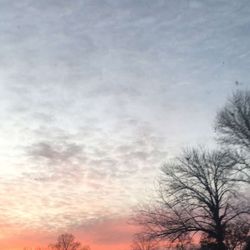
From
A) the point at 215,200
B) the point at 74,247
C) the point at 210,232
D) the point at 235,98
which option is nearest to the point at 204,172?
the point at 215,200

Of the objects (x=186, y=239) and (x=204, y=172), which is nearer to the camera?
(x=186, y=239)

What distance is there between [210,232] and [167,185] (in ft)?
15.2

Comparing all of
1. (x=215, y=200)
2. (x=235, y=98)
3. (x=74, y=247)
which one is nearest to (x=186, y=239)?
(x=215, y=200)

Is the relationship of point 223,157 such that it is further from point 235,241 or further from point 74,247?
point 74,247

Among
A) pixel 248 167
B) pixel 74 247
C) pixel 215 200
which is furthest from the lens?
pixel 74 247

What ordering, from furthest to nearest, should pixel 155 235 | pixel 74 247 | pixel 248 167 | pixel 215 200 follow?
pixel 74 247, pixel 215 200, pixel 155 235, pixel 248 167

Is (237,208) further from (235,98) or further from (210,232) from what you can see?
(235,98)

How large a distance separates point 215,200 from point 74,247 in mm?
78446

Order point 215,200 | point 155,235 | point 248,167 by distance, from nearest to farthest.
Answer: point 248,167, point 155,235, point 215,200

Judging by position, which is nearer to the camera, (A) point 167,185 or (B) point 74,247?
(A) point 167,185

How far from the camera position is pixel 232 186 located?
28969 millimetres

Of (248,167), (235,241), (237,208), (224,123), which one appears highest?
(224,123)

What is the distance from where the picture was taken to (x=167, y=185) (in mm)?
29906

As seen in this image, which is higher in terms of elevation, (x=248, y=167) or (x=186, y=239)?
(x=248, y=167)
